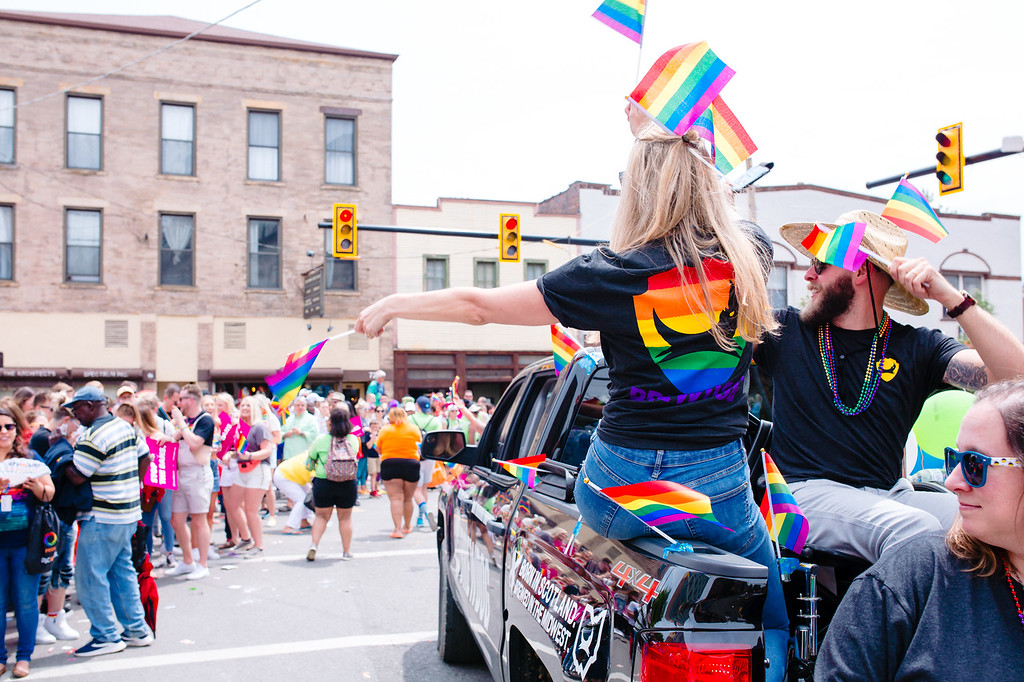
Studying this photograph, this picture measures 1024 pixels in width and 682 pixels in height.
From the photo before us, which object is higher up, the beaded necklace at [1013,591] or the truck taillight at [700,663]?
the beaded necklace at [1013,591]

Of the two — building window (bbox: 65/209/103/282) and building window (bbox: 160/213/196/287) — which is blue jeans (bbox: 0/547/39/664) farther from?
building window (bbox: 65/209/103/282)

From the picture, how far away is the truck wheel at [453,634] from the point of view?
5113mm

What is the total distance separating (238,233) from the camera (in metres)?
24.3

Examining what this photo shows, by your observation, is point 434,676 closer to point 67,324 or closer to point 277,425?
point 277,425

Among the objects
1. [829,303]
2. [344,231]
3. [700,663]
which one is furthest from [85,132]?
[700,663]

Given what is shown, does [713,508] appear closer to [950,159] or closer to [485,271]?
[950,159]

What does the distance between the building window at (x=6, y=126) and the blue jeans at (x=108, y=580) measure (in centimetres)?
2131

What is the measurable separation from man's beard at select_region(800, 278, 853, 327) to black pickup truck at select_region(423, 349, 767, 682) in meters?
0.90

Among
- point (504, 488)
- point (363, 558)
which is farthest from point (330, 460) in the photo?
point (504, 488)

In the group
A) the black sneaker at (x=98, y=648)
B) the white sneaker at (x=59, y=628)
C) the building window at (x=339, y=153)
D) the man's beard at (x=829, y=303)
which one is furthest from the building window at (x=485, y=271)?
the man's beard at (x=829, y=303)

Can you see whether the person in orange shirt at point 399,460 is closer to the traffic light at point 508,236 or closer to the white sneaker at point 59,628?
the white sneaker at point 59,628

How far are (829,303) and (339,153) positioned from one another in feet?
78.5

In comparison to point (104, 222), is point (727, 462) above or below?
below

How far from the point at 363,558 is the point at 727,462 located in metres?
7.74
